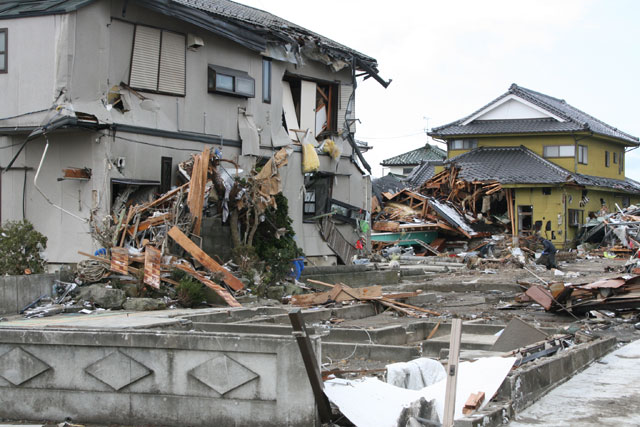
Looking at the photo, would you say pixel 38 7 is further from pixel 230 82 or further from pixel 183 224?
pixel 183 224

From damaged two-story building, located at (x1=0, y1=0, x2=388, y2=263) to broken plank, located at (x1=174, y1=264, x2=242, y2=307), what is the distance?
245 cm

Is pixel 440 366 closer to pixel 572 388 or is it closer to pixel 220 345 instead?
pixel 572 388

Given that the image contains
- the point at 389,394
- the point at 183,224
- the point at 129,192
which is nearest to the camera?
the point at 389,394

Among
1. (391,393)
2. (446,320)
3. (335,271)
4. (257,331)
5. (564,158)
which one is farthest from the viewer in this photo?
(564,158)

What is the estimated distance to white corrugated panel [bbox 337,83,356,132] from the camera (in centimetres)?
→ 2522

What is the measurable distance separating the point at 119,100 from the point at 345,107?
9342 millimetres

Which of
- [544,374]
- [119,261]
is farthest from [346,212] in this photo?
[544,374]

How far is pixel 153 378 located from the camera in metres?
8.16

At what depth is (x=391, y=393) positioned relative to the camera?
7773 mm

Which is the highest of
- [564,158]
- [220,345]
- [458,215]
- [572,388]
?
[564,158]

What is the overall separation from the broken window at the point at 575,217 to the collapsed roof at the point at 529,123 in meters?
4.54

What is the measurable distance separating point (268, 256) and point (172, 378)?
1059cm

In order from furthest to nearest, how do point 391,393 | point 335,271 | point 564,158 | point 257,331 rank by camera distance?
1. point 564,158
2. point 335,271
3. point 257,331
4. point 391,393

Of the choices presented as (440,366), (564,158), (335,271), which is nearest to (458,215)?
(564,158)
